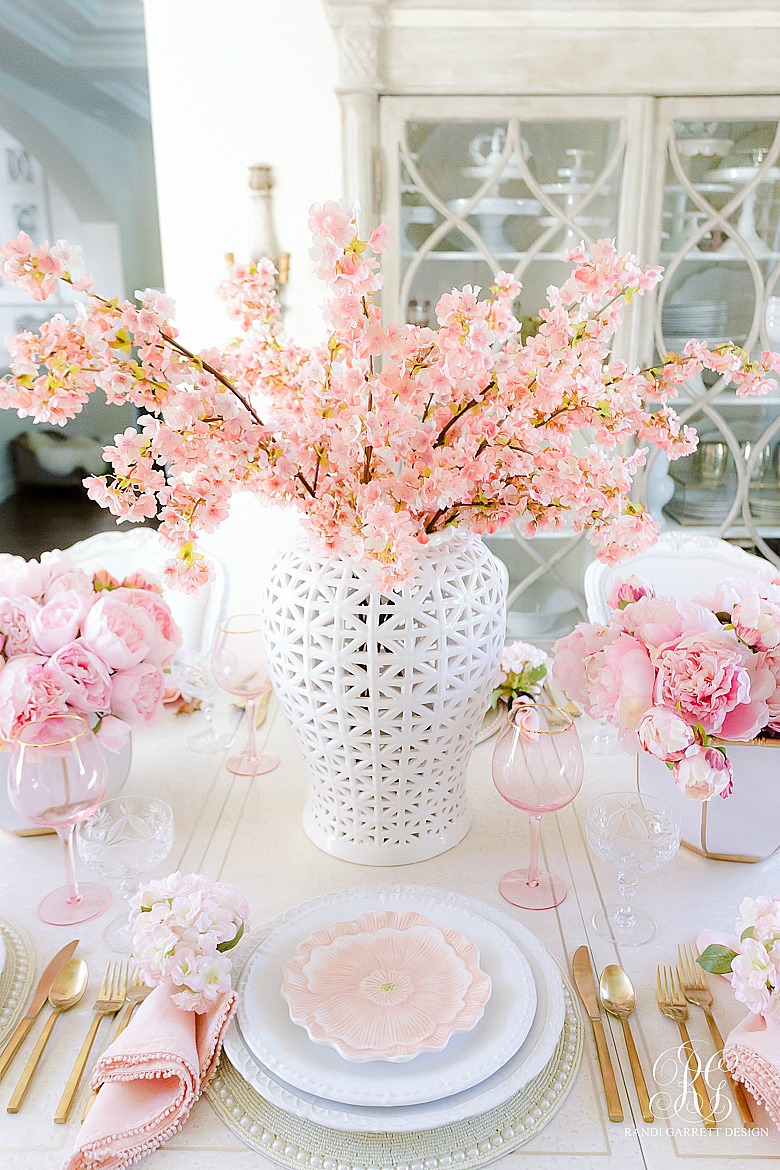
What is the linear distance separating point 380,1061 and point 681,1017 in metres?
A: 0.28

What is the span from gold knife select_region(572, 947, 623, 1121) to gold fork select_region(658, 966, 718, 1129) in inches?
2.4

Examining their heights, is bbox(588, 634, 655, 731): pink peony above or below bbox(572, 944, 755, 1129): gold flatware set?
above

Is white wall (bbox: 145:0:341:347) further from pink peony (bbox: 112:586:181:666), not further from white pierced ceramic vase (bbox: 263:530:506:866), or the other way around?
white pierced ceramic vase (bbox: 263:530:506:866)

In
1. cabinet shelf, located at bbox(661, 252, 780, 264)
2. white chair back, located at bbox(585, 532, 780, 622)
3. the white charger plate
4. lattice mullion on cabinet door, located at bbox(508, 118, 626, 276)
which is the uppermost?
lattice mullion on cabinet door, located at bbox(508, 118, 626, 276)

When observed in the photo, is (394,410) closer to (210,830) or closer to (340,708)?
(340,708)

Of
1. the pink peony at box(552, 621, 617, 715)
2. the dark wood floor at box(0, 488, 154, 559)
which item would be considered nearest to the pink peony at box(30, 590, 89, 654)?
the pink peony at box(552, 621, 617, 715)

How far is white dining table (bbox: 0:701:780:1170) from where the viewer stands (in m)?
0.70

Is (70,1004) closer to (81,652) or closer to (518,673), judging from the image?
(81,652)

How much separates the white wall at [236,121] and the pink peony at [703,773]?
79.9 inches

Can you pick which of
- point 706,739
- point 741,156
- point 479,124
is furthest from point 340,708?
point 741,156

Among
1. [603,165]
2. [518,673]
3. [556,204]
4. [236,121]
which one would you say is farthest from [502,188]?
[518,673]

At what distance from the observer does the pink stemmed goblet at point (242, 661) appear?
1.18 metres

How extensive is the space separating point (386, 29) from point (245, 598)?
166 centimetres

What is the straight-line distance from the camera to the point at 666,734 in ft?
2.84
